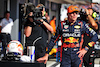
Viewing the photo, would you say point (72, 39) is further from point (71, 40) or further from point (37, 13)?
point (37, 13)

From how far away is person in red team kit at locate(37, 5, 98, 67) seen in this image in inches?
219

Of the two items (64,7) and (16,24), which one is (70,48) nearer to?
(16,24)

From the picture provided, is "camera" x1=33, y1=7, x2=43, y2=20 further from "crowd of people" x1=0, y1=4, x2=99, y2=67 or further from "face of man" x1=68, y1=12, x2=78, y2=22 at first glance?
"face of man" x1=68, y1=12, x2=78, y2=22

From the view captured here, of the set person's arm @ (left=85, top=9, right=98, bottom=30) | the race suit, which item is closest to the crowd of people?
the race suit

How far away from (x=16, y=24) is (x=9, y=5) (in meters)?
0.95

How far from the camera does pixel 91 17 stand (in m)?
7.38

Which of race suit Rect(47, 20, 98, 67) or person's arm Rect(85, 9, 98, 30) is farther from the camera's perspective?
person's arm Rect(85, 9, 98, 30)

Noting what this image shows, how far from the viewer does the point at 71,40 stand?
18.4 feet

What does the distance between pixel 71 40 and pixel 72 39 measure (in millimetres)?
31

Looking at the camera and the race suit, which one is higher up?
the camera

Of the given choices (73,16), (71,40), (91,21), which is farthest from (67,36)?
(91,21)

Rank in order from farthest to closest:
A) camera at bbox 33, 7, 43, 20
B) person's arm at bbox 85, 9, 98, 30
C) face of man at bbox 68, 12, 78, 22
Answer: person's arm at bbox 85, 9, 98, 30 < camera at bbox 33, 7, 43, 20 < face of man at bbox 68, 12, 78, 22

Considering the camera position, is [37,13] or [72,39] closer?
[72,39]

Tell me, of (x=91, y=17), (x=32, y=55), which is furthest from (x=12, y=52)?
(x=91, y=17)
